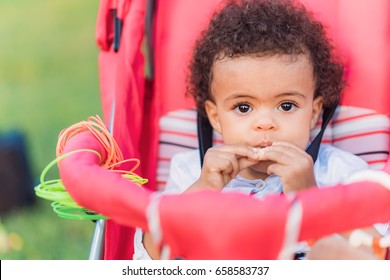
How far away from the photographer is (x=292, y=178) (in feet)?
4.44

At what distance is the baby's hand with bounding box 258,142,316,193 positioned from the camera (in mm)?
1354

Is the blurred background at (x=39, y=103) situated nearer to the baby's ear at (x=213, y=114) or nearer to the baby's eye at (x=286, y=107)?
the baby's ear at (x=213, y=114)

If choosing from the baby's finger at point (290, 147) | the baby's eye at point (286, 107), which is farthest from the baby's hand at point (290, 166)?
the baby's eye at point (286, 107)

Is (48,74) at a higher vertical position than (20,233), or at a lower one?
higher

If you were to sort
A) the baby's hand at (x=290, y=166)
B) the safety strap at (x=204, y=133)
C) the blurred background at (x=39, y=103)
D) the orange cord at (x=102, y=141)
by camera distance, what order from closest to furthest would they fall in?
1. the baby's hand at (x=290, y=166)
2. the orange cord at (x=102, y=141)
3. the safety strap at (x=204, y=133)
4. the blurred background at (x=39, y=103)

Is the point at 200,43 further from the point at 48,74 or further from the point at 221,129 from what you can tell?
the point at 48,74

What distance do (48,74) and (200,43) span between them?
141 centimetres

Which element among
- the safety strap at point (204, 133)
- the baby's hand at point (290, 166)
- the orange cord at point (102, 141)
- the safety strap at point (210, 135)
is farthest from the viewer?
the safety strap at point (204, 133)

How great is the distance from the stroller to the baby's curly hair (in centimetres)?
7

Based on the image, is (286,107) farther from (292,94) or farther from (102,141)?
(102,141)

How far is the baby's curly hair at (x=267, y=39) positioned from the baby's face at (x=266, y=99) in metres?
0.03

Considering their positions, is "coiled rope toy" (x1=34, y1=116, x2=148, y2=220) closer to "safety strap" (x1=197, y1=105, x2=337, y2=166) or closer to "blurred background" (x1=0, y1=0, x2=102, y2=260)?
"safety strap" (x1=197, y1=105, x2=337, y2=166)

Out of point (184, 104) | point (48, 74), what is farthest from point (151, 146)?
point (48, 74)

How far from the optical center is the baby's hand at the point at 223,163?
140 centimetres
